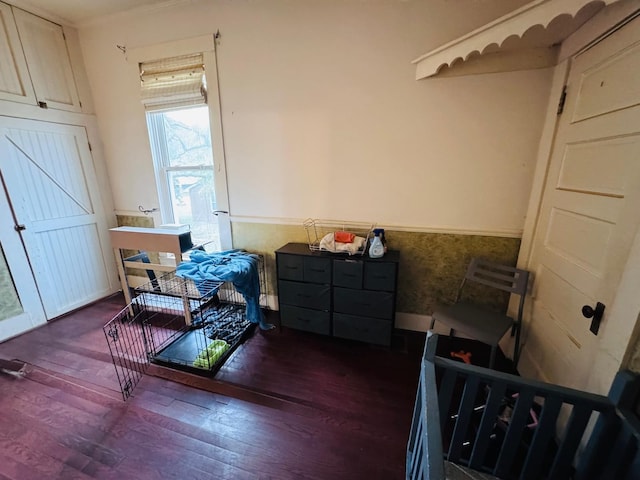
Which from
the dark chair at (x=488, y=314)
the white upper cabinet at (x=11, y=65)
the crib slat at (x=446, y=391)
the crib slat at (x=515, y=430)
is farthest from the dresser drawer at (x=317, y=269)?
the white upper cabinet at (x=11, y=65)

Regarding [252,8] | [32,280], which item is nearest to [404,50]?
[252,8]

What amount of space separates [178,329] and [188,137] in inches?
73.7

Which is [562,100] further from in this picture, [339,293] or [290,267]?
[290,267]

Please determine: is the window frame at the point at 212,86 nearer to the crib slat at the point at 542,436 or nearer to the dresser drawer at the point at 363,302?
the dresser drawer at the point at 363,302

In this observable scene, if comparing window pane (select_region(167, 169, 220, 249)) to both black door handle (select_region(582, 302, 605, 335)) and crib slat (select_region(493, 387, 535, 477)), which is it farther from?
black door handle (select_region(582, 302, 605, 335))

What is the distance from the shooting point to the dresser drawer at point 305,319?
2.18 meters

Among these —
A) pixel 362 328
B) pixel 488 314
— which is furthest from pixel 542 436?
pixel 362 328

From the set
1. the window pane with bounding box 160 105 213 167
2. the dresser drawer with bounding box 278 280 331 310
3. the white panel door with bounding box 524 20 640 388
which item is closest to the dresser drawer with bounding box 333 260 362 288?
the dresser drawer with bounding box 278 280 331 310

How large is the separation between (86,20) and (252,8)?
5.74 feet

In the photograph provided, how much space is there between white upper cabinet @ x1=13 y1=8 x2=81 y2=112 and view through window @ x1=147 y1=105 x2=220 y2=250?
0.80 metres

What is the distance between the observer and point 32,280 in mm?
2408

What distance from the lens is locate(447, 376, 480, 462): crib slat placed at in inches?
37.4

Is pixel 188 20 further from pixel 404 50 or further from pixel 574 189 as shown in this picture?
pixel 574 189

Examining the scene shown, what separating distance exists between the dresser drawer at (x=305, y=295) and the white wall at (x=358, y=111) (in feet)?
2.13
